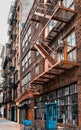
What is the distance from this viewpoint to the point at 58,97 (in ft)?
64.8

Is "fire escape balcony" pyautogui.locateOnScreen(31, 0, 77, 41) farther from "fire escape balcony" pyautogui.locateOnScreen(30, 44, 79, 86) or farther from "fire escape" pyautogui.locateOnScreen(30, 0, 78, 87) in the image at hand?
"fire escape balcony" pyautogui.locateOnScreen(30, 44, 79, 86)

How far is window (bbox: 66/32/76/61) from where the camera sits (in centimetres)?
1698

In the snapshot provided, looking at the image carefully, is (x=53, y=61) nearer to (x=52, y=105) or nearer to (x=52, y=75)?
(x=52, y=75)

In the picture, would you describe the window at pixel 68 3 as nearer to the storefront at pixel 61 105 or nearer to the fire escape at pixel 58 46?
the fire escape at pixel 58 46

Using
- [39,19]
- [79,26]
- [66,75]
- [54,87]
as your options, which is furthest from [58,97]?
[39,19]

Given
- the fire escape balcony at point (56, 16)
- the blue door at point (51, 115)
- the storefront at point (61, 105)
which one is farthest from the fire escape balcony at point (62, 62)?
the blue door at point (51, 115)

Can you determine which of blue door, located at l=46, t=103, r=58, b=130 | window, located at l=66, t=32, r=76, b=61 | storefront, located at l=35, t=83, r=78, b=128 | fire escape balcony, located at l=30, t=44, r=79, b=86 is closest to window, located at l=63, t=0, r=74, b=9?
window, located at l=66, t=32, r=76, b=61

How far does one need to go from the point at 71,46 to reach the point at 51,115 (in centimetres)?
662

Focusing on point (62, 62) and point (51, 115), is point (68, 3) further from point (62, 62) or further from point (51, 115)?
point (51, 115)

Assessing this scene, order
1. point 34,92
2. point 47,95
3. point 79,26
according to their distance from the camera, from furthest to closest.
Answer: point 34,92
point 47,95
point 79,26

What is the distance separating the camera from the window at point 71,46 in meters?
17.0

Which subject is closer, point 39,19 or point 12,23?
point 39,19

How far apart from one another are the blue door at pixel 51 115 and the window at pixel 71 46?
4.21m

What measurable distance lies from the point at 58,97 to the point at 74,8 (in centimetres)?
609
